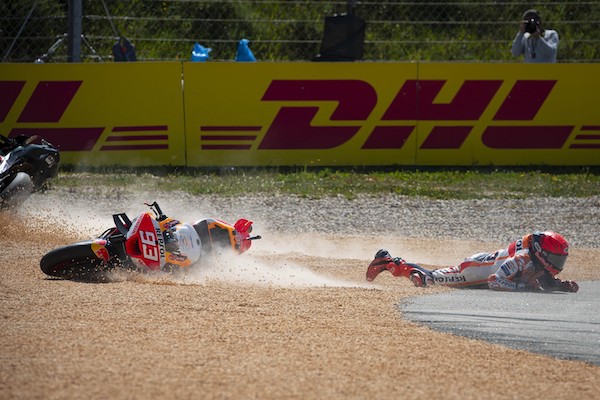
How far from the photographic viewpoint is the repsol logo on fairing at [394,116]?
54.1 ft

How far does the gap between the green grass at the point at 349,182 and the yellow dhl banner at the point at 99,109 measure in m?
0.43

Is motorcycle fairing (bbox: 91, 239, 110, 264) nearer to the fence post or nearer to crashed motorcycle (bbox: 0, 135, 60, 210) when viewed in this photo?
crashed motorcycle (bbox: 0, 135, 60, 210)

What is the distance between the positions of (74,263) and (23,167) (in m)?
3.84

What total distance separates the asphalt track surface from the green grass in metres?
6.52

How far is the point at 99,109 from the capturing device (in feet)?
52.7

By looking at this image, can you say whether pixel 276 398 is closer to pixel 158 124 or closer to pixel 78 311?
pixel 78 311

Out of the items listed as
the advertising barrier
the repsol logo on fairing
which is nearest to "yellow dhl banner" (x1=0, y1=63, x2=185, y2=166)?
the advertising barrier

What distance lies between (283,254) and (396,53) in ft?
29.9

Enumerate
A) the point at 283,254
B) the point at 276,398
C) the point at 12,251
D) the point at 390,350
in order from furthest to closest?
the point at 283,254
the point at 12,251
the point at 390,350
the point at 276,398

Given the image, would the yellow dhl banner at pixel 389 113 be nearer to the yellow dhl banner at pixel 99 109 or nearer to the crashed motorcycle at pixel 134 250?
the yellow dhl banner at pixel 99 109

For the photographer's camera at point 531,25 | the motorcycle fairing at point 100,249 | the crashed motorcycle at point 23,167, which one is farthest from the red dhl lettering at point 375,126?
the motorcycle fairing at point 100,249

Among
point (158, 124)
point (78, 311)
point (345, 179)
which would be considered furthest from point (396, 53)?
point (78, 311)

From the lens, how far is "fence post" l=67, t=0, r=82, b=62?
15.7 meters

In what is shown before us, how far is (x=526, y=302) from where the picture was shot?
8.65m
